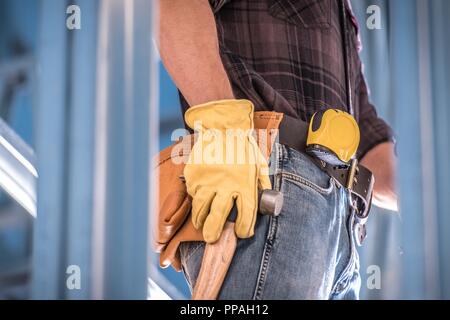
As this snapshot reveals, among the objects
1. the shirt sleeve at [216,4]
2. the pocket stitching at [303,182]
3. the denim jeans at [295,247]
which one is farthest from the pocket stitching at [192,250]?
the shirt sleeve at [216,4]

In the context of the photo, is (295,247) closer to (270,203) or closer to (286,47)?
(270,203)

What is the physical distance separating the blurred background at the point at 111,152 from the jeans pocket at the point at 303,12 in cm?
40

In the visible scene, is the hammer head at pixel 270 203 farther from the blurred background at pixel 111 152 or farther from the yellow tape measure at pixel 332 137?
the blurred background at pixel 111 152

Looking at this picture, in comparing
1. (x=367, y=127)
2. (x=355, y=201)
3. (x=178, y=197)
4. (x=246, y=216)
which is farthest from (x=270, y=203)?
(x=367, y=127)

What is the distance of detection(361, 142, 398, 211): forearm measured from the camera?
1.14 meters

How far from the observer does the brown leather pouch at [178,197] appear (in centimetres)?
72

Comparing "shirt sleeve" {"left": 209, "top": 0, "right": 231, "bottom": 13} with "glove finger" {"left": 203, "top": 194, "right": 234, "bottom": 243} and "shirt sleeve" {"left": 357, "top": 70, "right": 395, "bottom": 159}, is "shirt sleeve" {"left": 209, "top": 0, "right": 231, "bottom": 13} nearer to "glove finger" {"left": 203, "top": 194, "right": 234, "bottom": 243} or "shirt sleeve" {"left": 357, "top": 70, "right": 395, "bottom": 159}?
"glove finger" {"left": 203, "top": 194, "right": 234, "bottom": 243}

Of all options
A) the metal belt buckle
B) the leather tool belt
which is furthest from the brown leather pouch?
the metal belt buckle

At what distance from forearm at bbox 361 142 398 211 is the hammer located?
0.52 metres

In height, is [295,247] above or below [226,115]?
below

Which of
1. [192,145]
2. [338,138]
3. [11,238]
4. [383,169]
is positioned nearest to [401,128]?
[383,169]

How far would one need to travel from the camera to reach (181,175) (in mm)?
744

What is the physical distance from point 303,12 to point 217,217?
15.2 inches

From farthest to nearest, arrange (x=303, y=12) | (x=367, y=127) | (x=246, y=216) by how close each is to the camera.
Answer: (x=367, y=127), (x=303, y=12), (x=246, y=216)
